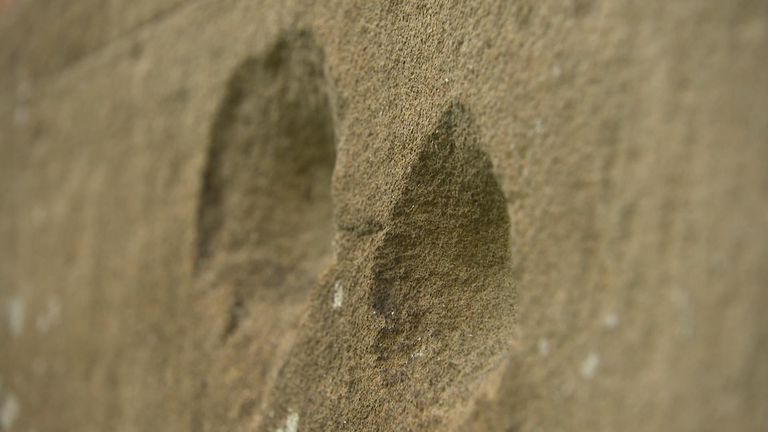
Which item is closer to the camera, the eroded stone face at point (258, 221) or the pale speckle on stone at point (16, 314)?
the eroded stone face at point (258, 221)

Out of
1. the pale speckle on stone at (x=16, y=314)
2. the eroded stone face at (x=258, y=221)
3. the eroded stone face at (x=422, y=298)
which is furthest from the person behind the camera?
the pale speckle on stone at (x=16, y=314)

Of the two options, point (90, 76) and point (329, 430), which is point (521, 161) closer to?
point (329, 430)

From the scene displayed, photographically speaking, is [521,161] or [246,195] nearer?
[521,161]

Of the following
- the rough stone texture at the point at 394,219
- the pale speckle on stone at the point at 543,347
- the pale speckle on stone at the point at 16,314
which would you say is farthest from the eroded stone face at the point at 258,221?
the pale speckle on stone at the point at 16,314

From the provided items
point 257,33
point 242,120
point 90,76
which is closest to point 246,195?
point 242,120

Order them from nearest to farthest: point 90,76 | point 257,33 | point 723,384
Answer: point 723,384 < point 257,33 < point 90,76

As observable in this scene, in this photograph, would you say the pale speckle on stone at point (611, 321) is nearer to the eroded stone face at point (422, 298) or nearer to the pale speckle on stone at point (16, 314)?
the eroded stone face at point (422, 298)

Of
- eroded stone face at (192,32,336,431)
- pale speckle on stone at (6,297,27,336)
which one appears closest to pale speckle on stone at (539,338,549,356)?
eroded stone face at (192,32,336,431)

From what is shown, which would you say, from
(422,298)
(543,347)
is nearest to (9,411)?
(422,298)
